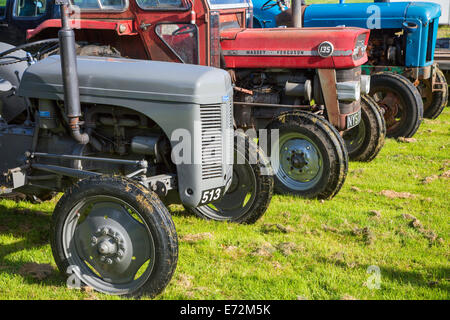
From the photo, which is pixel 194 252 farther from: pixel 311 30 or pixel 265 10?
pixel 265 10

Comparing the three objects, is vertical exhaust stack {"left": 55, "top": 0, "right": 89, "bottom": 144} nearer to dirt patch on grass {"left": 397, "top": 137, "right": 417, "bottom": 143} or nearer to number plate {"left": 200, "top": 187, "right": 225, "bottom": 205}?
number plate {"left": 200, "top": 187, "right": 225, "bottom": 205}

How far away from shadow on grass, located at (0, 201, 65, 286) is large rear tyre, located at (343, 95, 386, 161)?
3594mm

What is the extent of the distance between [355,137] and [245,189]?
2573 mm

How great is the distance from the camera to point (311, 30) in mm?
5668

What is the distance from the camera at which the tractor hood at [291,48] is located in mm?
5523

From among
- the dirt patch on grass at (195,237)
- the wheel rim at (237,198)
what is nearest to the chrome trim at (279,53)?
the wheel rim at (237,198)

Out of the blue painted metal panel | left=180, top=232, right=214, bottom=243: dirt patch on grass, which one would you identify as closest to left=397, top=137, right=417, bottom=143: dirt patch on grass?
the blue painted metal panel

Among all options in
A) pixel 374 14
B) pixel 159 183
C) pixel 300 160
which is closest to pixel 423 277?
pixel 159 183

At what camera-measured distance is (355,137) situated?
677cm

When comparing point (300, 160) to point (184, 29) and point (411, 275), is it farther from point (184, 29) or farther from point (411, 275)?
point (411, 275)

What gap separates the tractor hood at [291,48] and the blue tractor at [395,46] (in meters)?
1.94

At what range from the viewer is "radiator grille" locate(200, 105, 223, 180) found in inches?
141
